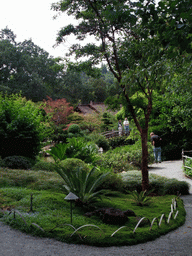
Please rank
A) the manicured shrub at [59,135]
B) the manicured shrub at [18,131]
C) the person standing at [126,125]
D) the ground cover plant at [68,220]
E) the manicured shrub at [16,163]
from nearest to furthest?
1. the ground cover plant at [68,220]
2. the manicured shrub at [16,163]
3. the manicured shrub at [18,131]
4. the person standing at [126,125]
5. the manicured shrub at [59,135]

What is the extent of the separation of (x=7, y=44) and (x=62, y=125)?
60.8 feet

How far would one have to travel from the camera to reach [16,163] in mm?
10016

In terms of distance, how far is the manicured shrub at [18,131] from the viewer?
426 inches

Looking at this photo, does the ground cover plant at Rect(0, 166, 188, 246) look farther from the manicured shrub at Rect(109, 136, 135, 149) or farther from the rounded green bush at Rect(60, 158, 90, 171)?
the manicured shrub at Rect(109, 136, 135, 149)

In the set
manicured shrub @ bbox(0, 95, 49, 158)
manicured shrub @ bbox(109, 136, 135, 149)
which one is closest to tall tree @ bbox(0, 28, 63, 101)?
manicured shrub @ bbox(109, 136, 135, 149)

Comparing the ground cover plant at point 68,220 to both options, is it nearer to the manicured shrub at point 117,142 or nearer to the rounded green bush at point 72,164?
the rounded green bush at point 72,164

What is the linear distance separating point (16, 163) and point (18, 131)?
1601 millimetres

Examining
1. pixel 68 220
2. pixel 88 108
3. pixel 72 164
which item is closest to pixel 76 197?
pixel 68 220

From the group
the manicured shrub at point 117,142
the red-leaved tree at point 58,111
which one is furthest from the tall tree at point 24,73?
the manicured shrub at point 117,142

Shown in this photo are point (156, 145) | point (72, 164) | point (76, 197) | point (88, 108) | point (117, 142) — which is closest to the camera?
point (76, 197)

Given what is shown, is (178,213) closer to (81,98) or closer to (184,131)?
(184,131)

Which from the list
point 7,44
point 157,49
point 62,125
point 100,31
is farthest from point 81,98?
point 157,49

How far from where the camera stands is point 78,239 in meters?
3.98

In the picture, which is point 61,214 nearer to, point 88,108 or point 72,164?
point 72,164
